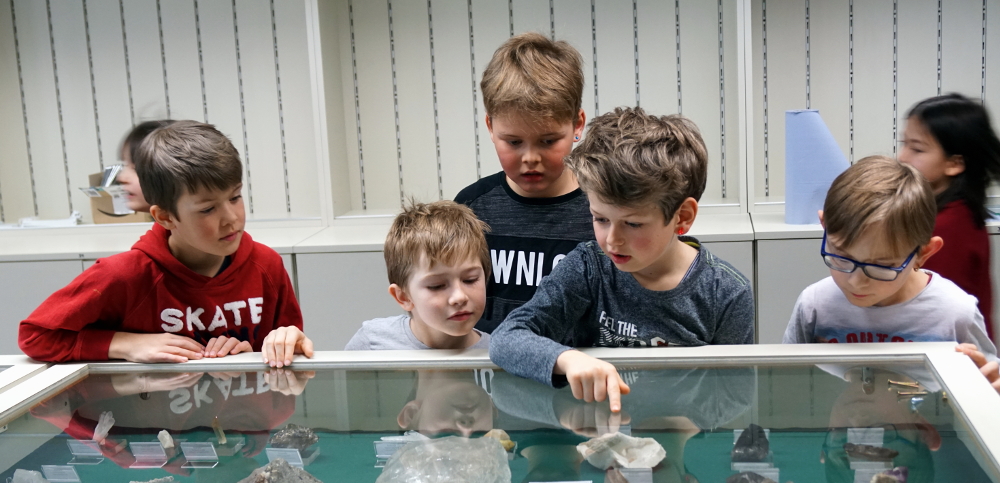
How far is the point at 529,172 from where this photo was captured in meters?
1.38

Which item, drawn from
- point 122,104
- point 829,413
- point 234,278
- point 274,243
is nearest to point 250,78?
point 122,104

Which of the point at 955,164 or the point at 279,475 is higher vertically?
the point at 955,164

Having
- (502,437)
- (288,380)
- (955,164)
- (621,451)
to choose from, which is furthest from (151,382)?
(955,164)

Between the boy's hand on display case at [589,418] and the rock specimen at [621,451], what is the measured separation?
2cm

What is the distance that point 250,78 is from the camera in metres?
2.75

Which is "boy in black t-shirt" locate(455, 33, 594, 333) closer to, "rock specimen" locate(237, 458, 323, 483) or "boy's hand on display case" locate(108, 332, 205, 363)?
"boy's hand on display case" locate(108, 332, 205, 363)

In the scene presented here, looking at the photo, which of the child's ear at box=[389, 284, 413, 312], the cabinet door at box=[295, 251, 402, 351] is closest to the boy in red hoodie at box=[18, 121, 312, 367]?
the child's ear at box=[389, 284, 413, 312]

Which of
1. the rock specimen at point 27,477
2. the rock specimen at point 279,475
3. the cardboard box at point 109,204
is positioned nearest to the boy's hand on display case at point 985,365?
the rock specimen at point 279,475

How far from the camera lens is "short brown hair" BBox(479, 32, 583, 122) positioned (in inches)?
53.3

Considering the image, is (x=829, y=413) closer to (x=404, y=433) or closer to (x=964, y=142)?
(x=404, y=433)

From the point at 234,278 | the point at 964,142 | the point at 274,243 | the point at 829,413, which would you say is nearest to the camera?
the point at 829,413

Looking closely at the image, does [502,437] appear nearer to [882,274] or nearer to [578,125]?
[882,274]

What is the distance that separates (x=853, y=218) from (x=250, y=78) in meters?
2.21

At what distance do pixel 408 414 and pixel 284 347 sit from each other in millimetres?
254
